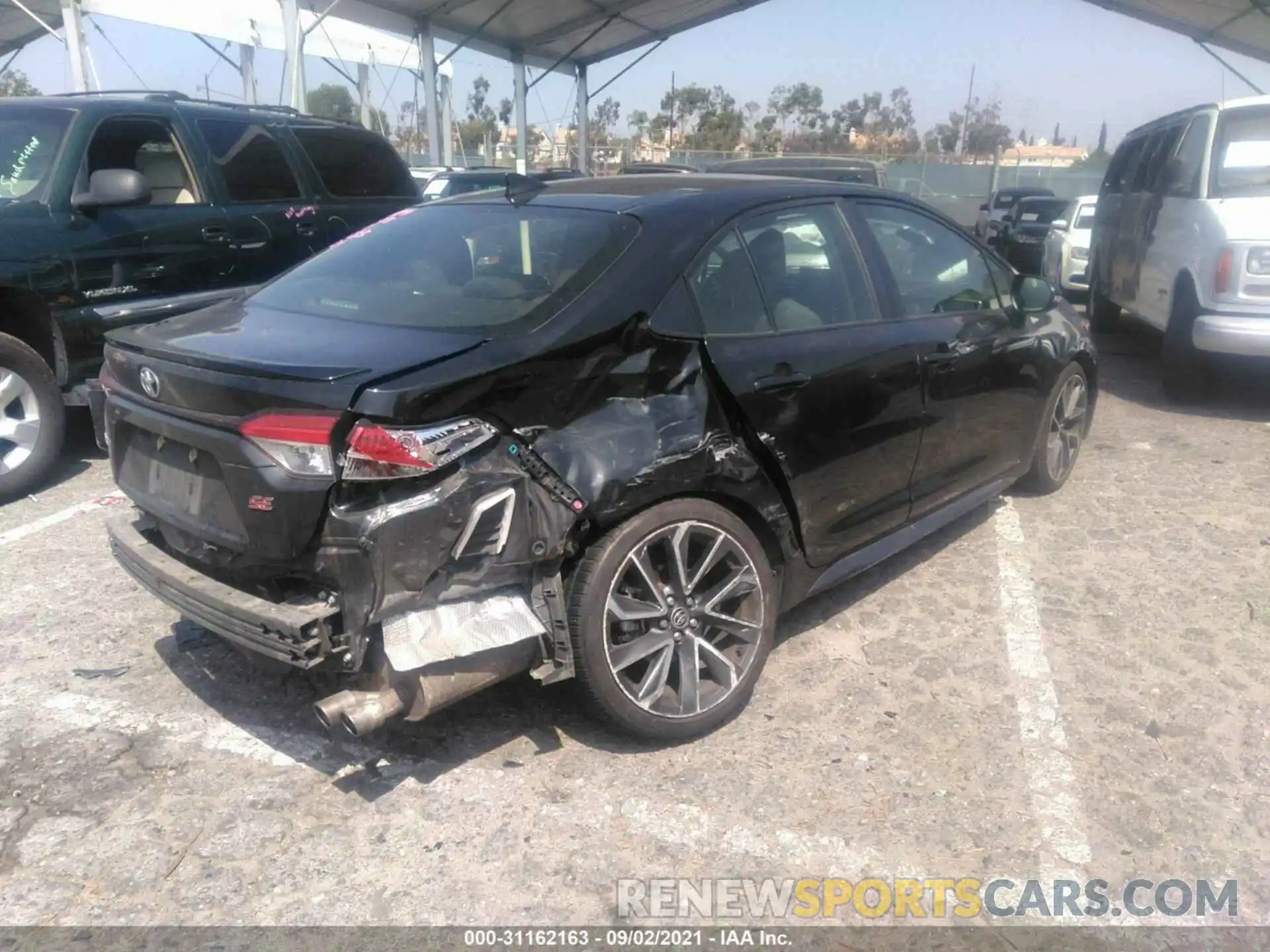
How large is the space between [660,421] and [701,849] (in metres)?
1.24

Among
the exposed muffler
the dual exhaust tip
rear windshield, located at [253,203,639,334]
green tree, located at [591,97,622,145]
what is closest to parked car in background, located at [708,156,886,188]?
rear windshield, located at [253,203,639,334]

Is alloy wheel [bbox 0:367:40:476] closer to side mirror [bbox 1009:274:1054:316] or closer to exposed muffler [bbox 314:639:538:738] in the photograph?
exposed muffler [bbox 314:639:538:738]

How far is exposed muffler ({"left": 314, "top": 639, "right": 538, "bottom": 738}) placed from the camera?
278 centimetres

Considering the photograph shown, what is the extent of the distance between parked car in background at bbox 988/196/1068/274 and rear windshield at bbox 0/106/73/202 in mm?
13024

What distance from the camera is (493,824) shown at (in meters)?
2.92

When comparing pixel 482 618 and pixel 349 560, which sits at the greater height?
pixel 349 560

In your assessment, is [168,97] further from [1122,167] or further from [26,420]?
[1122,167]

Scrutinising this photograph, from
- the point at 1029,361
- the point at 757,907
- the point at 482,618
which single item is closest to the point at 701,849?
the point at 757,907

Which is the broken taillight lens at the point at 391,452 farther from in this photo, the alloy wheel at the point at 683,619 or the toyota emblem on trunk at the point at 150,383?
the toyota emblem on trunk at the point at 150,383

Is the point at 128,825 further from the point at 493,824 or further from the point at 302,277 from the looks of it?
the point at 302,277

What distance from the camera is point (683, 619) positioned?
326 centimetres

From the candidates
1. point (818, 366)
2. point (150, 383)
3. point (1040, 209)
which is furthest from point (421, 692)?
point (1040, 209)

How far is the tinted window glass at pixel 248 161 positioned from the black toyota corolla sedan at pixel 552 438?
305 centimetres

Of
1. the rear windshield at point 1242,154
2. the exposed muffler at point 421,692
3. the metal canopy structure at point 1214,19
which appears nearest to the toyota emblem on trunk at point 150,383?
the exposed muffler at point 421,692
